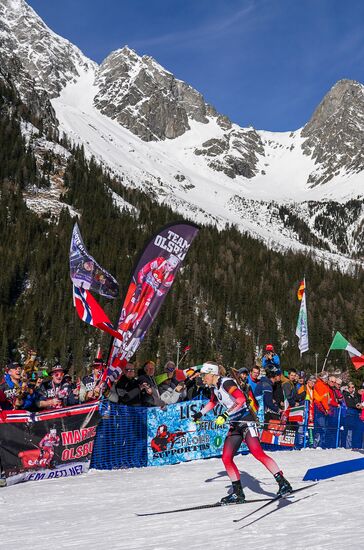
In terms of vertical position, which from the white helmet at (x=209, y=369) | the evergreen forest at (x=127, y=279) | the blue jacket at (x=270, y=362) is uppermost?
the evergreen forest at (x=127, y=279)

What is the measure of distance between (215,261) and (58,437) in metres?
106

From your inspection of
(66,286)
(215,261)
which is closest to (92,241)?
(66,286)

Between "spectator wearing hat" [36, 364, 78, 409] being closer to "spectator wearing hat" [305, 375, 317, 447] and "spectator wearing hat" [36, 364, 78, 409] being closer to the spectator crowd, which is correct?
the spectator crowd

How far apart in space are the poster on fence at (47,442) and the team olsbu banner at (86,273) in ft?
10.4

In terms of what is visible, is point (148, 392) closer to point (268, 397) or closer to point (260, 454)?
point (268, 397)

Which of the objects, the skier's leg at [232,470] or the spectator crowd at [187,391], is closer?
the skier's leg at [232,470]

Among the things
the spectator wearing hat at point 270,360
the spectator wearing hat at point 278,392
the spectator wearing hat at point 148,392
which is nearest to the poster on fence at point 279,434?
the spectator wearing hat at point 278,392

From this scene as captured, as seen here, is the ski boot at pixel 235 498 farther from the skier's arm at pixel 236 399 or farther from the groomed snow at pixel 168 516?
the skier's arm at pixel 236 399

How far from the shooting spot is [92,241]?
102688 mm

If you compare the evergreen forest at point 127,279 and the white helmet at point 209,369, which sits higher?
the evergreen forest at point 127,279

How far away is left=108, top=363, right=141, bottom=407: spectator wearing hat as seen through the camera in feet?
41.3

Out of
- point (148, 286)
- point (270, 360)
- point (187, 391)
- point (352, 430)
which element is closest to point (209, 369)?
point (148, 286)

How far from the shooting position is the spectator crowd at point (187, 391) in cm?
1190

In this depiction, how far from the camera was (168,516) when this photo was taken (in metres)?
7.95
